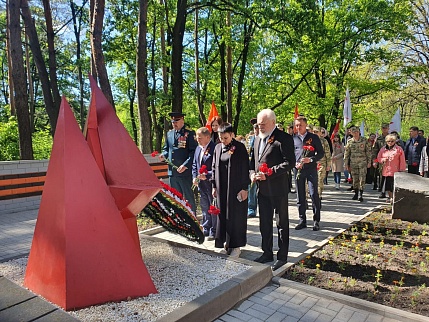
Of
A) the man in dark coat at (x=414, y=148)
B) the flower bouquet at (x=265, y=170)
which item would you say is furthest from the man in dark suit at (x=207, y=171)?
the man in dark coat at (x=414, y=148)

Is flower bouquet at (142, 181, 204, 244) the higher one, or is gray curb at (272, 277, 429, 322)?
flower bouquet at (142, 181, 204, 244)

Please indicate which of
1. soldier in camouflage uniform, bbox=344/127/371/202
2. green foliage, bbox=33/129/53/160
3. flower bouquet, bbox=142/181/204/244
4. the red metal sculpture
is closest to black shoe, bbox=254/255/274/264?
flower bouquet, bbox=142/181/204/244

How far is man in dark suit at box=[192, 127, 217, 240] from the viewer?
18.4 ft

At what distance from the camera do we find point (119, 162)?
3.55 metres

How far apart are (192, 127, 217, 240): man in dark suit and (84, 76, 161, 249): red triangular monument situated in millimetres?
1933

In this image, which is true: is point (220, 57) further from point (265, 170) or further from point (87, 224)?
point (87, 224)

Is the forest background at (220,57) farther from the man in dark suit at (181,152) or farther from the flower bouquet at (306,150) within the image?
the flower bouquet at (306,150)

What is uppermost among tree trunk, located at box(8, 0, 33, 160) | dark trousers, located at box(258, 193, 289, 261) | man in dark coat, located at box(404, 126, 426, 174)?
tree trunk, located at box(8, 0, 33, 160)

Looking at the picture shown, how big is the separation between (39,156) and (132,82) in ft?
38.4

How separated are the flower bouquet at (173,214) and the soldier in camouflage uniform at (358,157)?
6260 millimetres

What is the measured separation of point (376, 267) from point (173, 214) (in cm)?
283

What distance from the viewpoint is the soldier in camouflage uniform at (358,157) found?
9.00 meters

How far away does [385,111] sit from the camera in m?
26.0

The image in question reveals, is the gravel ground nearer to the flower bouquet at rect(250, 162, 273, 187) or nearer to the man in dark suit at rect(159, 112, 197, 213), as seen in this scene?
the flower bouquet at rect(250, 162, 273, 187)
